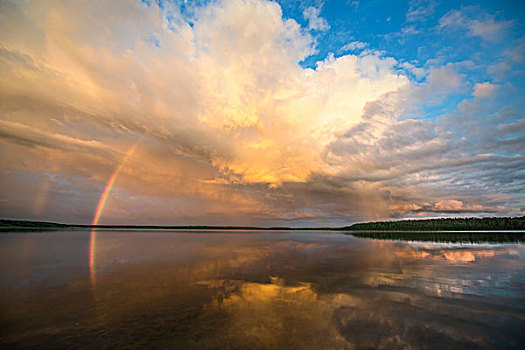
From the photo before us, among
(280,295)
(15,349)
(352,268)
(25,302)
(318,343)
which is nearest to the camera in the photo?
(15,349)

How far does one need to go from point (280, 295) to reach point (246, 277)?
13.7ft

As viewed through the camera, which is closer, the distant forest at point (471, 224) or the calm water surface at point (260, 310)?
the calm water surface at point (260, 310)

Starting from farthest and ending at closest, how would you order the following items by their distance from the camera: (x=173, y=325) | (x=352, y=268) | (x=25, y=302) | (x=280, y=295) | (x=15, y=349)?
(x=352, y=268)
(x=280, y=295)
(x=25, y=302)
(x=173, y=325)
(x=15, y=349)

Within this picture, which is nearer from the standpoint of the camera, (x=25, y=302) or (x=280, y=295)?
(x=25, y=302)

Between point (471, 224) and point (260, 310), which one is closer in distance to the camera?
point (260, 310)

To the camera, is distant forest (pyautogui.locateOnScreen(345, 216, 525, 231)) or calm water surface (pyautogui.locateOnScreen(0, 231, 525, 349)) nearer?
calm water surface (pyautogui.locateOnScreen(0, 231, 525, 349))

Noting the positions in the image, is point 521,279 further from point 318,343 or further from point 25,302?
point 25,302

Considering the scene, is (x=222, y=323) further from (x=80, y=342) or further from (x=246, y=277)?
(x=246, y=277)

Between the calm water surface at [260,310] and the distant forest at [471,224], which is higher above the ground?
the distant forest at [471,224]

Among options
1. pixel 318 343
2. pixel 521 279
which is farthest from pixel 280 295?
pixel 521 279

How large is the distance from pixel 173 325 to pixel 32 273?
45.5ft

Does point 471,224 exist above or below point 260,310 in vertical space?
above

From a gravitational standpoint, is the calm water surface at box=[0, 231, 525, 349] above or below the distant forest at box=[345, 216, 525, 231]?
below

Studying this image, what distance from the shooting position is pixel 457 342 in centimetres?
648
